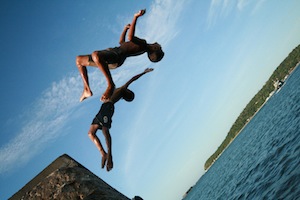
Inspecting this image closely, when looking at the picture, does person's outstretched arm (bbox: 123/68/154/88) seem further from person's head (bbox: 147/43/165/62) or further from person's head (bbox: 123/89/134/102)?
person's head (bbox: 147/43/165/62)

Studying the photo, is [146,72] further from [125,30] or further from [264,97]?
[264,97]

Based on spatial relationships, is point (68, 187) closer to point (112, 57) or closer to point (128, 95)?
point (112, 57)

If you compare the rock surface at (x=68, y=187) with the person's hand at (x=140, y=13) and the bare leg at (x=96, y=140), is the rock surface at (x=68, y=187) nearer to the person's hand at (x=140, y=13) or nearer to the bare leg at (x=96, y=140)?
the bare leg at (x=96, y=140)

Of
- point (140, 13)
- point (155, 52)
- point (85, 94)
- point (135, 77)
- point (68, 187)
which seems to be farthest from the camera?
point (135, 77)

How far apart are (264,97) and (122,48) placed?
20354cm

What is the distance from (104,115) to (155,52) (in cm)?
201

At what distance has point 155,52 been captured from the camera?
738cm

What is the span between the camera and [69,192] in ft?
14.9

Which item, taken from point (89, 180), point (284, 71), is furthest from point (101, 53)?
point (284, 71)

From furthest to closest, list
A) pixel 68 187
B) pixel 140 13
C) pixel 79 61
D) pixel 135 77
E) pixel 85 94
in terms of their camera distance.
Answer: pixel 135 77
pixel 85 94
pixel 140 13
pixel 79 61
pixel 68 187

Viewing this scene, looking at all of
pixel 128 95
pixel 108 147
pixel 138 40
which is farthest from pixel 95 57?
pixel 108 147

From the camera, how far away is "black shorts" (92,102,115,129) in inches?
279

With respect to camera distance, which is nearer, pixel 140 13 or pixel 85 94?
pixel 140 13

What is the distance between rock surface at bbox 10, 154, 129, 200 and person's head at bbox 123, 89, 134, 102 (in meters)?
2.76
